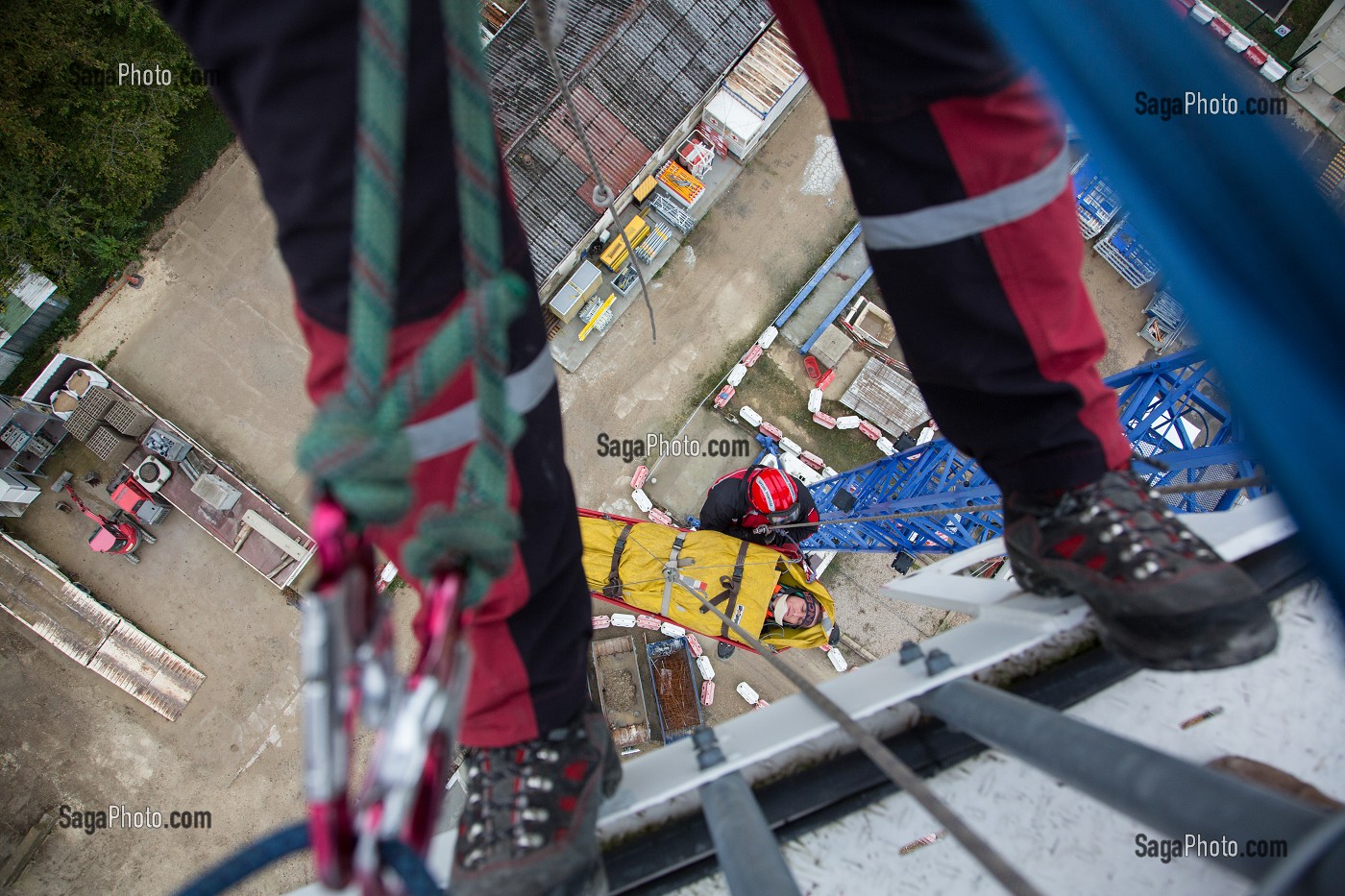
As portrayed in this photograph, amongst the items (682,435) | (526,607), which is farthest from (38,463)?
(526,607)

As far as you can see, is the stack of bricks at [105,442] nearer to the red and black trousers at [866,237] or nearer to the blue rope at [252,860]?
the red and black trousers at [866,237]

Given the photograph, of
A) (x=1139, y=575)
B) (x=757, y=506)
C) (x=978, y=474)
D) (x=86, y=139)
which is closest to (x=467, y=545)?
(x=1139, y=575)

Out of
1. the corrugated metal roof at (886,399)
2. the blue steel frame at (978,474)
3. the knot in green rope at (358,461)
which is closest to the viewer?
the knot in green rope at (358,461)

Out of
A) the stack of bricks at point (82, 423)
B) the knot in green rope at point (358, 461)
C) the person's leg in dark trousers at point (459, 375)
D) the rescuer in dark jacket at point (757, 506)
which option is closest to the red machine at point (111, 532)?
the stack of bricks at point (82, 423)

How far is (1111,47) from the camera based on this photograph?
146 centimetres

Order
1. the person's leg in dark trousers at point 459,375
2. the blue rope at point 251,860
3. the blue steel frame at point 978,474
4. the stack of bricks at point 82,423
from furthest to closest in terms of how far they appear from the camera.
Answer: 1. the stack of bricks at point 82,423
2. the blue steel frame at point 978,474
3. the person's leg in dark trousers at point 459,375
4. the blue rope at point 251,860

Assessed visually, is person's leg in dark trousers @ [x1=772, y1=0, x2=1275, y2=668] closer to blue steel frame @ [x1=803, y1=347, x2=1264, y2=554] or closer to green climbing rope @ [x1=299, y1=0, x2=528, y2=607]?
green climbing rope @ [x1=299, y1=0, x2=528, y2=607]

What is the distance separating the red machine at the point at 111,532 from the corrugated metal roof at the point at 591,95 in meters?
9.12

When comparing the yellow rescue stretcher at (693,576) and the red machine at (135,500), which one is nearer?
the yellow rescue stretcher at (693,576)

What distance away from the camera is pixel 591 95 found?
45.2ft

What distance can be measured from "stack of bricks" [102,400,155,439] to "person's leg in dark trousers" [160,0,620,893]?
13635 millimetres

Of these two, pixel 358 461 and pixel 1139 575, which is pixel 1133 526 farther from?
pixel 358 461

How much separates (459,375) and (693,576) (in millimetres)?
7775

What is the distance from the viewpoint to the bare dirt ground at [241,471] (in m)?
13.7
